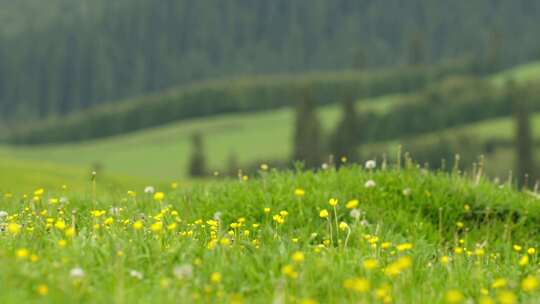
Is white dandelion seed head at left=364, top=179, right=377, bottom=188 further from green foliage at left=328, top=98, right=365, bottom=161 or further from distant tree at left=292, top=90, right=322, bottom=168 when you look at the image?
distant tree at left=292, top=90, right=322, bottom=168

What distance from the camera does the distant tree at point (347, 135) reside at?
139 m

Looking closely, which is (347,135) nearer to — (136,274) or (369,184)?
(369,184)

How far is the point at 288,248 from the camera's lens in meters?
6.04

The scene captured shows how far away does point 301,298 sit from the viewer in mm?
4918

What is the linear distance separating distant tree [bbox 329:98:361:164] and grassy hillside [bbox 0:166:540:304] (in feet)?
425

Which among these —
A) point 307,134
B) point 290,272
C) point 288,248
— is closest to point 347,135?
point 307,134

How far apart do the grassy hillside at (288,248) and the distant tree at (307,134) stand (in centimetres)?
13206

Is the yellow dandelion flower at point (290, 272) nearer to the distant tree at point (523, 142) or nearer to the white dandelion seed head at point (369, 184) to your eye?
the white dandelion seed head at point (369, 184)

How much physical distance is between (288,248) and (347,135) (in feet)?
445

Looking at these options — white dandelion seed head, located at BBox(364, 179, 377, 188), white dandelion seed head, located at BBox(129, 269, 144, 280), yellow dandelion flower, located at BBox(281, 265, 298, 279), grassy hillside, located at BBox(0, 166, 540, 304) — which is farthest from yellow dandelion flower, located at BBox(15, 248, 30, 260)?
white dandelion seed head, located at BBox(364, 179, 377, 188)

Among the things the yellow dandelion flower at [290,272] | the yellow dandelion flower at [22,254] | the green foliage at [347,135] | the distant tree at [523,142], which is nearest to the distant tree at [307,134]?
the green foliage at [347,135]

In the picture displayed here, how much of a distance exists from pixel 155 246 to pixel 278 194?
352 centimetres

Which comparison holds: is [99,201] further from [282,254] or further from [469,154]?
[469,154]

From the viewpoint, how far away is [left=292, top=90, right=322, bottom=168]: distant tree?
142000 mm
